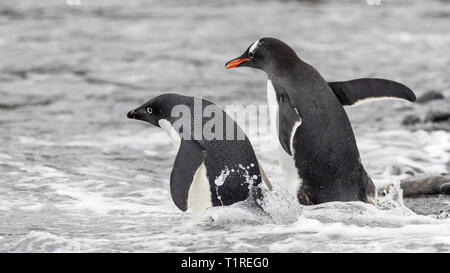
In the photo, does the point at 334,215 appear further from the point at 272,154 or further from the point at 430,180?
the point at 272,154

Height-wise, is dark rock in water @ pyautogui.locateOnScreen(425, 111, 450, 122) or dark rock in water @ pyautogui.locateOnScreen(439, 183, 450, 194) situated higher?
dark rock in water @ pyautogui.locateOnScreen(425, 111, 450, 122)

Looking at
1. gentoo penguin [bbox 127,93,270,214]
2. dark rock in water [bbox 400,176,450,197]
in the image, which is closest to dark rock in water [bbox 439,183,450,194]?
dark rock in water [bbox 400,176,450,197]

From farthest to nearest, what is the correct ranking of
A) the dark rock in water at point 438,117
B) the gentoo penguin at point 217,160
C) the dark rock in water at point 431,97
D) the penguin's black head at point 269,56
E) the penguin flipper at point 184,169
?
the dark rock in water at point 431,97 → the dark rock in water at point 438,117 → the penguin's black head at point 269,56 → the gentoo penguin at point 217,160 → the penguin flipper at point 184,169

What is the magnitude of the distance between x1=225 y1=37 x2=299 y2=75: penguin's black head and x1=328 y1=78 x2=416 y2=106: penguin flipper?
339mm

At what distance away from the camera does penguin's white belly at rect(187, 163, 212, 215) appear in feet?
16.9

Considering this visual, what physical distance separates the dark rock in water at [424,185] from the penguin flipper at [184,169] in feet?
6.03

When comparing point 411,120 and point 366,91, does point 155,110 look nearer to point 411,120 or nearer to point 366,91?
point 366,91

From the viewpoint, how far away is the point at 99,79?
38.1 ft

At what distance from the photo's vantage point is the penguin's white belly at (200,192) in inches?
203

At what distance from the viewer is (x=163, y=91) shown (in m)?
11.0

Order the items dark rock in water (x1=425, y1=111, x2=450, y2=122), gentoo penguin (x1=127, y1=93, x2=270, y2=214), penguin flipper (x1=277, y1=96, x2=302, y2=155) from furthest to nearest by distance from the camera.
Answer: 1. dark rock in water (x1=425, y1=111, x2=450, y2=122)
2. penguin flipper (x1=277, y1=96, x2=302, y2=155)
3. gentoo penguin (x1=127, y1=93, x2=270, y2=214)

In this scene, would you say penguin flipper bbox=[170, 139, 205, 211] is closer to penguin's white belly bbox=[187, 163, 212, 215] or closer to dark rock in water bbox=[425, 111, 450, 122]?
penguin's white belly bbox=[187, 163, 212, 215]

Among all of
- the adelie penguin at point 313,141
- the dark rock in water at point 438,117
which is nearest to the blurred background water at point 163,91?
the dark rock in water at point 438,117

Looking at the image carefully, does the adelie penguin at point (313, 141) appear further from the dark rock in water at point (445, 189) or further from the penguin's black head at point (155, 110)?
the dark rock in water at point (445, 189)
